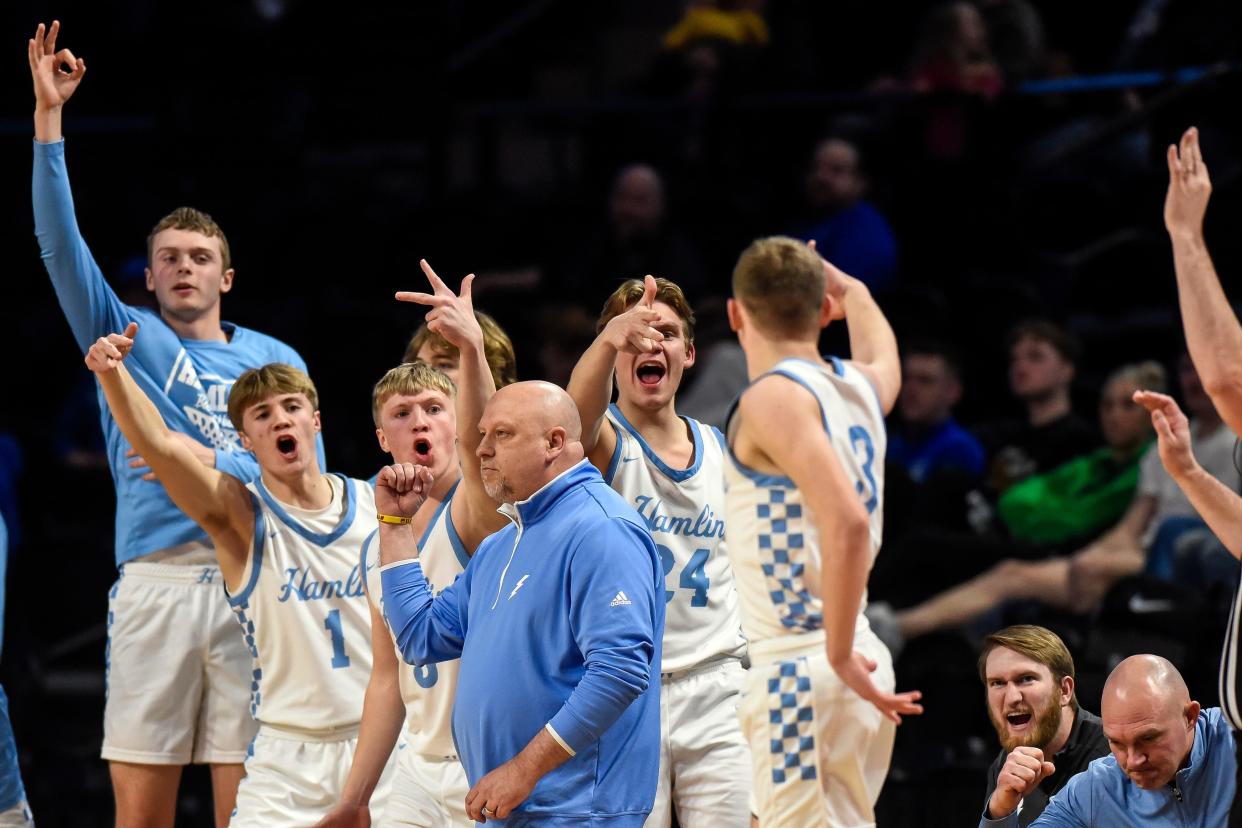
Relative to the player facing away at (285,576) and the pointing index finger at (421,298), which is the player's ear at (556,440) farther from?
the player facing away at (285,576)

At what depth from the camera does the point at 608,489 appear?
4.61 metres

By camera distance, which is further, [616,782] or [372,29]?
[372,29]

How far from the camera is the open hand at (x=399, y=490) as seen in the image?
4.70m

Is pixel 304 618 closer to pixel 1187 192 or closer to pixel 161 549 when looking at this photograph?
pixel 161 549

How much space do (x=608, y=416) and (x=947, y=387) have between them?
3.30 m

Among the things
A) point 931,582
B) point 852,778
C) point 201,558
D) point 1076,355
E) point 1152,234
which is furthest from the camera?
point 1152,234

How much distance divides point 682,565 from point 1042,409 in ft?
12.0

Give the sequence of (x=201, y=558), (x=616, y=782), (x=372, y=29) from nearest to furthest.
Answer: (x=616, y=782) < (x=201, y=558) < (x=372, y=29)

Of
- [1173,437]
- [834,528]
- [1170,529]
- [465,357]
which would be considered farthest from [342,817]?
[1170,529]

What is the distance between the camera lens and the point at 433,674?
5.47 meters

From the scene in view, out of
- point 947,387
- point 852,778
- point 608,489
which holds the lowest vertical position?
point 852,778

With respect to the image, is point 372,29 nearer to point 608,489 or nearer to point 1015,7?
point 1015,7

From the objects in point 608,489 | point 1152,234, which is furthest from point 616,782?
point 1152,234

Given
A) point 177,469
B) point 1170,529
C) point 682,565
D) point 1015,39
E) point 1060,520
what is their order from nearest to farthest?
1. point 682,565
2. point 177,469
3. point 1170,529
4. point 1060,520
5. point 1015,39
